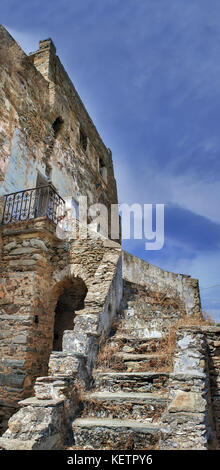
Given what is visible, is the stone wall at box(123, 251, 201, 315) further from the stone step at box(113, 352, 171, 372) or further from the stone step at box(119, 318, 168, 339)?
the stone step at box(113, 352, 171, 372)

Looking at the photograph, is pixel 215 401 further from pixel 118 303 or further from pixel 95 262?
pixel 95 262

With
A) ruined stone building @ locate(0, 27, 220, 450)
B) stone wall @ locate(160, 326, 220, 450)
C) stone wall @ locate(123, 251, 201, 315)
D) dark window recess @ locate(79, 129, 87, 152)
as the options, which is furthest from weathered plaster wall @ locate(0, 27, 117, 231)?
stone wall @ locate(160, 326, 220, 450)

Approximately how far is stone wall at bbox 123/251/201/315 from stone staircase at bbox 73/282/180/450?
4374 millimetres

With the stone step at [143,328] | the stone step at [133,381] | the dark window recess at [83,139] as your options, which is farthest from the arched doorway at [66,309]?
the dark window recess at [83,139]

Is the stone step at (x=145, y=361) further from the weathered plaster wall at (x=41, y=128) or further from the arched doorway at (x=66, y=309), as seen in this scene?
the weathered plaster wall at (x=41, y=128)

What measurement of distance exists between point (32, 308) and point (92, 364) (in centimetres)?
209

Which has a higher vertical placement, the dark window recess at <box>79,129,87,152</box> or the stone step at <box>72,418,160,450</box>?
the dark window recess at <box>79,129,87,152</box>

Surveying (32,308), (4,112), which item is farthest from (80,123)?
(32,308)

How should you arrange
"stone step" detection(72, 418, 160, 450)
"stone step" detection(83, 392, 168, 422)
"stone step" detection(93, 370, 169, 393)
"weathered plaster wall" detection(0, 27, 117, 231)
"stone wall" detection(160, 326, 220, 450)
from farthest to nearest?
1. "weathered plaster wall" detection(0, 27, 117, 231)
2. "stone step" detection(93, 370, 169, 393)
3. "stone step" detection(83, 392, 168, 422)
4. "stone step" detection(72, 418, 160, 450)
5. "stone wall" detection(160, 326, 220, 450)

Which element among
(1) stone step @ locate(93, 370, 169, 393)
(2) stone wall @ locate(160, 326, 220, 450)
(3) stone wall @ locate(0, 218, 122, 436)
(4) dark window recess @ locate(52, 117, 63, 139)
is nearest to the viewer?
(2) stone wall @ locate(160, 326, 220, 450)

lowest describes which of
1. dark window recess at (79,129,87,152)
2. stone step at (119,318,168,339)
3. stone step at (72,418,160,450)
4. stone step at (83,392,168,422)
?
stone step at (72,418,160,450)

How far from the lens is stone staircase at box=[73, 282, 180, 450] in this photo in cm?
401

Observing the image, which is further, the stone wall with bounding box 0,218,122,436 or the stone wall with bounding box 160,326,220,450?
the stone wall with bounding box 0,218,122,436

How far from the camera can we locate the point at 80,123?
1532cm
